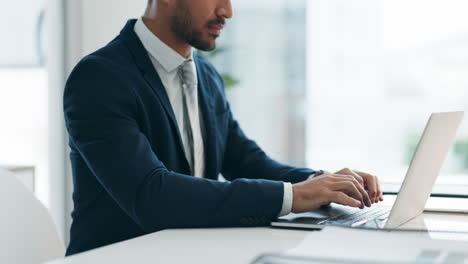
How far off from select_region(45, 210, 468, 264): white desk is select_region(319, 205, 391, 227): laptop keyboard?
0.23ft

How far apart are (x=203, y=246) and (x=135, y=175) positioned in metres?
0.33

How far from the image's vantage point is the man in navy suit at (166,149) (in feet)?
4.25

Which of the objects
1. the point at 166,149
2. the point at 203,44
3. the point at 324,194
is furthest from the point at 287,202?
the point at 203,44

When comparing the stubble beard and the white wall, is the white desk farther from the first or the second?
the white wall

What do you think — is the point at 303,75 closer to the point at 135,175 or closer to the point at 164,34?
the point at 164,34

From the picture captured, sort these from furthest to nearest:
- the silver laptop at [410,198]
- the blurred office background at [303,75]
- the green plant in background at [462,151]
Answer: the green plant in background at [462,151]
the blurred office background at [303,75]
the silver laptop at [410,198]

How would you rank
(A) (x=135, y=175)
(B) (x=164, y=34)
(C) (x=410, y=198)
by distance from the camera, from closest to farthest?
(C) (x=410, y=198) < (A) (x=135, y=175) < (B) (x=164, y=34)

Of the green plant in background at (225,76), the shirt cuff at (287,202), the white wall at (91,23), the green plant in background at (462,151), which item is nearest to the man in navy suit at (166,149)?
the shirt cuff at (287,202)

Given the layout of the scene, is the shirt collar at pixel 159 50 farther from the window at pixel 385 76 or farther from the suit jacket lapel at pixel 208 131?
the window at pixel 385 76

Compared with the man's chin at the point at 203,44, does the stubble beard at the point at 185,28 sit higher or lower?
higher

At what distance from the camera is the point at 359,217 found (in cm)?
130

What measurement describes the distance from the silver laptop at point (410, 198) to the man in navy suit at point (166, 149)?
0.12ft

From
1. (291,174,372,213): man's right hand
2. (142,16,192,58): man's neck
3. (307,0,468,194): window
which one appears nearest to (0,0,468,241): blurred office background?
(307,0,468,194): window

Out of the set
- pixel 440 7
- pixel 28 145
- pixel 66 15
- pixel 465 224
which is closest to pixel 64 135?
pixel 28 145
